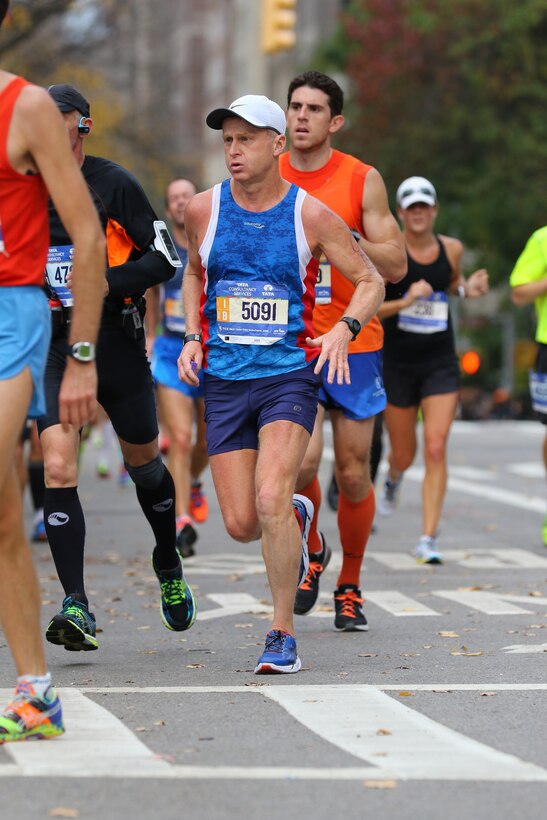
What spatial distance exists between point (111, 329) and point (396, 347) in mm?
4663

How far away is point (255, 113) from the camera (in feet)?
23.2

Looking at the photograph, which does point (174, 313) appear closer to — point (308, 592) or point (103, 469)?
point (308, 592)

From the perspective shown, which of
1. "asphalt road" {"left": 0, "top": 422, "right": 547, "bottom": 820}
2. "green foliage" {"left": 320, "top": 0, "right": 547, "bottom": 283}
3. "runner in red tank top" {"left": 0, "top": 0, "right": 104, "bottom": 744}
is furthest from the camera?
"green foliage" {"left": 320, "top": 0, "right": 547, "bottom": 283}

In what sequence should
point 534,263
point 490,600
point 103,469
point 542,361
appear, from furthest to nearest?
point 103,469 < point 542,361 < point 534,263 < point 490,600

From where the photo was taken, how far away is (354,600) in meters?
8.45

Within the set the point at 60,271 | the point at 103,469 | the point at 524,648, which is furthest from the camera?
the point at 103,469

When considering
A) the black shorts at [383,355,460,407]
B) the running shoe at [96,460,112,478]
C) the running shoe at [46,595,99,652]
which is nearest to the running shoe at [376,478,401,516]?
the black shorts at [383,355,460,407]

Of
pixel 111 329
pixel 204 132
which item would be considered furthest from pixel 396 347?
pixel 204 132

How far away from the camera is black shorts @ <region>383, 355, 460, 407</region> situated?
38.5ft

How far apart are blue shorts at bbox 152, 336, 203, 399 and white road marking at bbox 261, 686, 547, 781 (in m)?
5.88

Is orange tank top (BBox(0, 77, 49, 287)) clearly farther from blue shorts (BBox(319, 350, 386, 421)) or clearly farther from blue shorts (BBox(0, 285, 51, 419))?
blue shorts (BBox(319, 350, 386, 421))

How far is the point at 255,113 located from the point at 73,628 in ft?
6.68

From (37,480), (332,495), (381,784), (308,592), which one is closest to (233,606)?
(308,592)

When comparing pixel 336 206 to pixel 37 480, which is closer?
pixel 336 206
